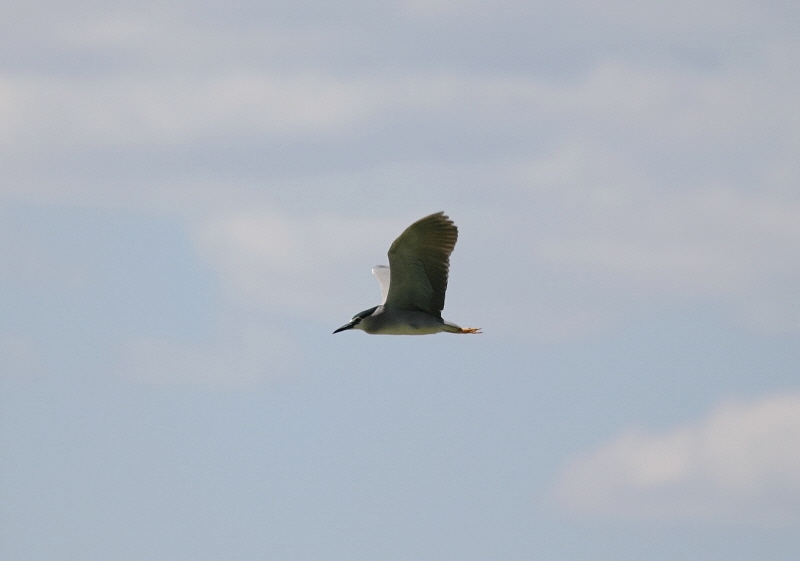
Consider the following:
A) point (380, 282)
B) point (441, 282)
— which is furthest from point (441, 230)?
point (380, 282)

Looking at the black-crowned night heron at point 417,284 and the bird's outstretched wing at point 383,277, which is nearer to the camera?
the black-crowned night heron at point 417,284

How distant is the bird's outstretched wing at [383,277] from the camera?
4356 centimetres

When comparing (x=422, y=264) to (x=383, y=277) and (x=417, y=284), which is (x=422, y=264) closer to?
(x=417, y=284)

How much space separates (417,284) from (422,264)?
62 centimetres

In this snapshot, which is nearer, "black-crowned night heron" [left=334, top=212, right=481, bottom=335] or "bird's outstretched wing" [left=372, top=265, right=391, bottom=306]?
"black-crowned night heron" [left=334, top=212, right=481, bottom=335]

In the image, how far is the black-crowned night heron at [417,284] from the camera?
4016 cm

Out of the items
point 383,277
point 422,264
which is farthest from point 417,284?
point 383,277

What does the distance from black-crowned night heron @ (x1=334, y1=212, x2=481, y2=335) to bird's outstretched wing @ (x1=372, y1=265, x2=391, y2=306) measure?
107cm

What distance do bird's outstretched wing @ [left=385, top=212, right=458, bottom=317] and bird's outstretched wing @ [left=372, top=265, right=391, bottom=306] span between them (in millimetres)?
1486

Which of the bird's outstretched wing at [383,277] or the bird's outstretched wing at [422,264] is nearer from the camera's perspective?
the bird's outstretched wing at [422,264]

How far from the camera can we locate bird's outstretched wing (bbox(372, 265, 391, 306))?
143ft

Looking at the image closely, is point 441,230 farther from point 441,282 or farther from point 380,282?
point 380,282

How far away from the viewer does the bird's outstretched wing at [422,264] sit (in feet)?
132

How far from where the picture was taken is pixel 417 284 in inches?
1622
